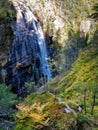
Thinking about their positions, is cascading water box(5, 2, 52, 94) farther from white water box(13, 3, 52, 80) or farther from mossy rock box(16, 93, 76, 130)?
mossy rock box(16, 93, 76, 130)

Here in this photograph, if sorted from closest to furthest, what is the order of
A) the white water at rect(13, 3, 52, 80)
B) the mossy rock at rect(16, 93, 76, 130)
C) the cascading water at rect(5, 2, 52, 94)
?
the mossy rock at rect(16, 93, 76, 130), the cascading water at rect(5, 2, 52, 94), the white water at rect(13, 3, 52, 80)

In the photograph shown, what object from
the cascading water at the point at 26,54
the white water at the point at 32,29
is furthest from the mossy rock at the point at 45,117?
the white water at the point at 32,29

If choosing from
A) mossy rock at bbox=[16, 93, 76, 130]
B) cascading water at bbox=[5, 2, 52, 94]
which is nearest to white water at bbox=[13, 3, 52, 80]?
cascading water at bbox=[5, 2, 52, 94]

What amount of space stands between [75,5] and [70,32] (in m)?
11.9

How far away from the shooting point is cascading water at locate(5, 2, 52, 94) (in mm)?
46406

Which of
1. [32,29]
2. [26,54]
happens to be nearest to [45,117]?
[26,54]

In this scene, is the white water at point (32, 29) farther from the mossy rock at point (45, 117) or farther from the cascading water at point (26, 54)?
the mossy rock at point (45, 117)

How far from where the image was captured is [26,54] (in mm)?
48125

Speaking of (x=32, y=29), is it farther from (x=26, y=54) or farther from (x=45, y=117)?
(x=45, y=117)

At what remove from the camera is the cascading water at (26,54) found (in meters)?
46.4

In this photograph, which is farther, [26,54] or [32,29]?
[32,29]

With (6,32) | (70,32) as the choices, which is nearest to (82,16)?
(70,32)

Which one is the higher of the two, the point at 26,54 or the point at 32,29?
the point at 32,29

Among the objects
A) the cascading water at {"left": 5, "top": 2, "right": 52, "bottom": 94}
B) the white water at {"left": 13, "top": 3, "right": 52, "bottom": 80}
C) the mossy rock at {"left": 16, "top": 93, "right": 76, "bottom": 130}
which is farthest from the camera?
the white water at {"left": 13, "top": 3, "right": 52, "bottom": 80}
